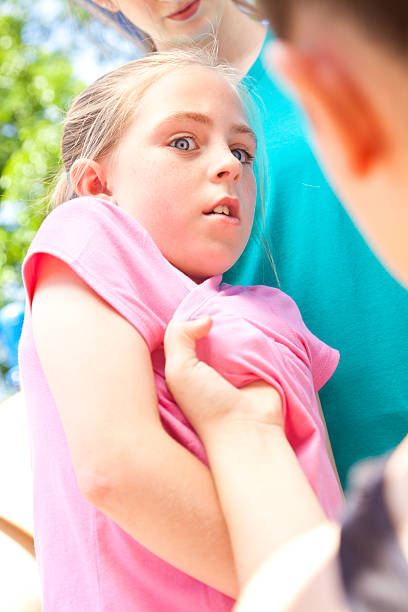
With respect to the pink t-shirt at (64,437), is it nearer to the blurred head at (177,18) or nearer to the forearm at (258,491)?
the forearm at (258,491)

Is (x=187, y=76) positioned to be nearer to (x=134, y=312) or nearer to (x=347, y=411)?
(x=134, y=312)

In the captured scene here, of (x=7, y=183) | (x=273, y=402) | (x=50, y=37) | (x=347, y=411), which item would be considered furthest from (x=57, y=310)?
(x=50, y=37)

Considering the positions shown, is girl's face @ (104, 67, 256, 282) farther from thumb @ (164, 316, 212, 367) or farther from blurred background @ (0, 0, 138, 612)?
blurred background @ (0, 0, 138, 612)

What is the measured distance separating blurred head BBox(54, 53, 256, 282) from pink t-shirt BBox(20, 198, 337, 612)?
0.23 feet

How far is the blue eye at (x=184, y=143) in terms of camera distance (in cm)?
97

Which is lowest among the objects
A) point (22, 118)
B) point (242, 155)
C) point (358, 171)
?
point (22, 118)

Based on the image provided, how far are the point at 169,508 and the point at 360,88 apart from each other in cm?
45

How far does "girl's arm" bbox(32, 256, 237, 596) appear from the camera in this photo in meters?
0.65

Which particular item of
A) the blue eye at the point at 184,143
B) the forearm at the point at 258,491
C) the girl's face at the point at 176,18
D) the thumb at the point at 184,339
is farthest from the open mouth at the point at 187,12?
the forearm at the point at 258,491

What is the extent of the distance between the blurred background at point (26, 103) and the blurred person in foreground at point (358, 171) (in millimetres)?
3622

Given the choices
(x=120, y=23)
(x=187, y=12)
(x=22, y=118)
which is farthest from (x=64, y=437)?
(x=22, y=118)

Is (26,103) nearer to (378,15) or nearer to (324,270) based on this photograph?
(324,270)

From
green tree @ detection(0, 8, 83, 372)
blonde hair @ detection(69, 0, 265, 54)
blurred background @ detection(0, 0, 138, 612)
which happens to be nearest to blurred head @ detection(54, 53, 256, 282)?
blurred background @ detection(0, 0, 138, 612)

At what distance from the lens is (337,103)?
0.35 meters
